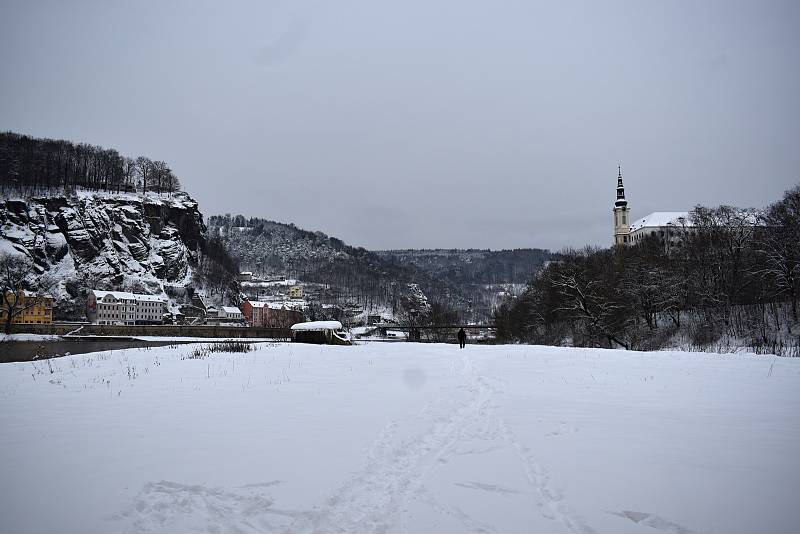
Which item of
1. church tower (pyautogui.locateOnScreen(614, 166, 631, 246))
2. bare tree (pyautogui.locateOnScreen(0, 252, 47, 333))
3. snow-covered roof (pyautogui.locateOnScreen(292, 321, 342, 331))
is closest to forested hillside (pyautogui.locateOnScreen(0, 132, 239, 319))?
bare tree (pyautogui.locateOnScreen(0, 252, 47, 333))

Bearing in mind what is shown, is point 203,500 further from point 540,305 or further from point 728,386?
point 540,305

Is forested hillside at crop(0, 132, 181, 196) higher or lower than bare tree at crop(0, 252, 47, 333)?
higher

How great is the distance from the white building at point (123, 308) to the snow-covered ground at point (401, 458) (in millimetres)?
111796

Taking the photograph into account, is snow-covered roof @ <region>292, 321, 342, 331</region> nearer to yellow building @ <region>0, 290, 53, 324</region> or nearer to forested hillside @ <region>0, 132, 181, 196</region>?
yellow building @ <region>0, 290, 53, 324</region>

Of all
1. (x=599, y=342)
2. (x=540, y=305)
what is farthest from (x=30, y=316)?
(x=599, y=342)

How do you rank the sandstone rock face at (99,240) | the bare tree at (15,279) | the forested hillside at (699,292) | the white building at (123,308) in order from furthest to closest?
the sandstone rock face at (99,240)
the white building at (123,308)
the bare tree at (15,279)
the forested hillside at (699,292)

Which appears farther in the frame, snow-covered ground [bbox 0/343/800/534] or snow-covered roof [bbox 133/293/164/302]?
snow-covered roof [bbox 133/293/164/302]

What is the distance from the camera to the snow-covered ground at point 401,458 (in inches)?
201

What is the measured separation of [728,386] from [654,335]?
1759 inches

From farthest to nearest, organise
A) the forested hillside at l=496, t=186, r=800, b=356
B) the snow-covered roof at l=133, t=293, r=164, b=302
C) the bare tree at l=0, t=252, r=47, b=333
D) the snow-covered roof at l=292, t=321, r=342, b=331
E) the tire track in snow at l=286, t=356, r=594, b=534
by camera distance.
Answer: the snow-covered roof at l=133, t=293, r=164, b=302
the bare tree at l=0, t=252, r=47, b=333
the snow-covered roof at l=292, t=321, r=342, b=331
the forested hillside at l=496, t=186, r=800, b=356
the tire track in snow at l=286, t=356, r=594, b=534

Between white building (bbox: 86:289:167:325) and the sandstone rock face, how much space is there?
6304mm

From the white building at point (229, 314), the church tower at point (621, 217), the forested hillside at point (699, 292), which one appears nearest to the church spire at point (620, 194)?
the church tower at point (621, 217)

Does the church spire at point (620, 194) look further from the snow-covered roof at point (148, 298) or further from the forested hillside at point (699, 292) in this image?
the snow-covered roof at point (148, 298)

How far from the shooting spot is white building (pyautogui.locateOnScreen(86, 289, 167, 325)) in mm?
108438
